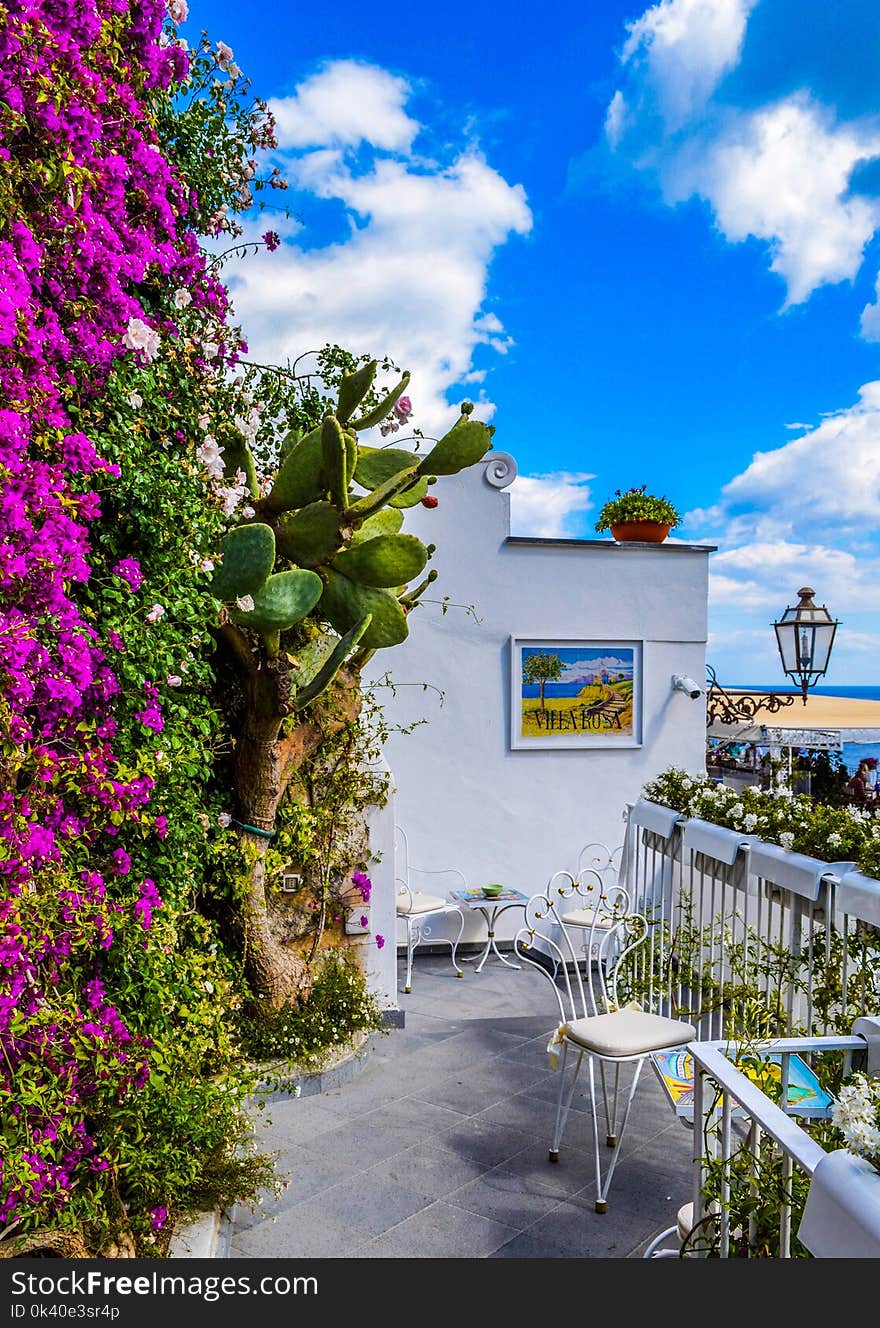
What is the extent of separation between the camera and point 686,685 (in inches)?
280

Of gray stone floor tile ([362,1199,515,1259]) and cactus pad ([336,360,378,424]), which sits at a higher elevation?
cactus pad ([336,360,378,424])

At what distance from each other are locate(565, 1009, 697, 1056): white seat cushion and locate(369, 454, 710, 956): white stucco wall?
3.45 meters

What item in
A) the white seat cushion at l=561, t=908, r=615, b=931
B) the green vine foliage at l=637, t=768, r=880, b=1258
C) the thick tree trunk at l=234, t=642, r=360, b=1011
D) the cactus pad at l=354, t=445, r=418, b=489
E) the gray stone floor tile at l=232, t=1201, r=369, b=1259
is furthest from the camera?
the white seat cushion at l=561, t=908, r=615, b=931

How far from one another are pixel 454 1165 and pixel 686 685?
450cm

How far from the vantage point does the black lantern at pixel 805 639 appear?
712 cm

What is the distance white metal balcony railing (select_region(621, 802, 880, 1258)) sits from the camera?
4.86 ft

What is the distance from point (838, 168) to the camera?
18.1ft

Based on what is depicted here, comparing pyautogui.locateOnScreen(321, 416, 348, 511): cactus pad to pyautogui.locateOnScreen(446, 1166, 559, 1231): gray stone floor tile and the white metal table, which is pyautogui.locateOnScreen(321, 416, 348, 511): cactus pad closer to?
pyautogui.locateOnScreen(446, 1166, 559, 1231): gray stone floor tile

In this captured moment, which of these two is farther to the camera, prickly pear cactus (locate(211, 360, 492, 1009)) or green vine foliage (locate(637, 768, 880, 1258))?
prickly pear cactus (locate(211, 360, 492, 1009))

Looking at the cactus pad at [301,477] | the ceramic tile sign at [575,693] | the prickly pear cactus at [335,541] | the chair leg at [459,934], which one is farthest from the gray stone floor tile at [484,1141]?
the ceramic tile sign at [575,693]

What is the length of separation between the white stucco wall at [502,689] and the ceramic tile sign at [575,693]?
0.27ft

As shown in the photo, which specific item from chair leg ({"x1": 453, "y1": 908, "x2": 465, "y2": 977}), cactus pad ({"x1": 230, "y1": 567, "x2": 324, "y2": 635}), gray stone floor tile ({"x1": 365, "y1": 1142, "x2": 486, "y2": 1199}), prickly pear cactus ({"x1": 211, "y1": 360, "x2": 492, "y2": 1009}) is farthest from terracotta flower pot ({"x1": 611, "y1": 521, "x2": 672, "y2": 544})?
gray stone floor tile ({"x1": 365, "y1": 1142, "x2": 486, "y2": 1199})

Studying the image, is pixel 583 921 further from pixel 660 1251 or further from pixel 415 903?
pixel 660 1251

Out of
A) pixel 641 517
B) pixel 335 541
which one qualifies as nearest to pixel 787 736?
pixel 641 517
